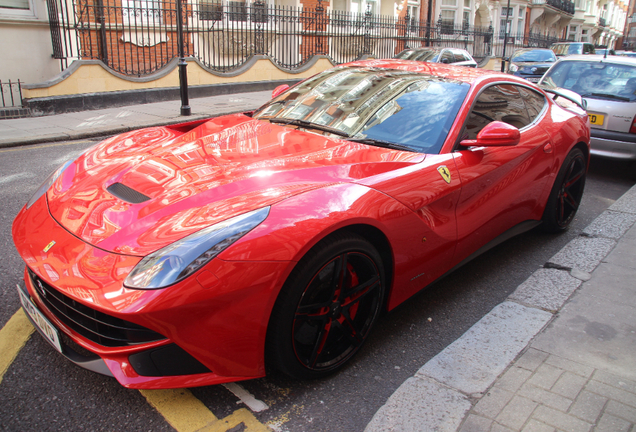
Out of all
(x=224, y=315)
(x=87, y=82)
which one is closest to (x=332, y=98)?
A: (x=224, y=315)

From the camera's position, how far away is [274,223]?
6.93ft

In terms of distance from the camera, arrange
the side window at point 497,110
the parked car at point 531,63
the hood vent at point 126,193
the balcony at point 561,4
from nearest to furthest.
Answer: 1. the hood vent at point 126,193
2. the side window at point 497,110
3. the parked car at point 531,63
4. the balcony at point 561,4

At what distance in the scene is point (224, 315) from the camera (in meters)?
1.98

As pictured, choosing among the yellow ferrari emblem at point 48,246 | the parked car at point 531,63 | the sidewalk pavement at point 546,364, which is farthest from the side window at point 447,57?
the yellow ferrari emblem at point 48,246

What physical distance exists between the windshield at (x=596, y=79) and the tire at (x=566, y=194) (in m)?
2.96

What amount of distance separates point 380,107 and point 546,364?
5.88 ft

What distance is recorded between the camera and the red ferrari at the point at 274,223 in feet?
6.48

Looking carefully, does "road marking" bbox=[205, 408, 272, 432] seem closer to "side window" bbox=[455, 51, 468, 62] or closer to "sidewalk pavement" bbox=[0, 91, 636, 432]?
"sidewalk pavement" bbox=[0, 91, 636, 432]

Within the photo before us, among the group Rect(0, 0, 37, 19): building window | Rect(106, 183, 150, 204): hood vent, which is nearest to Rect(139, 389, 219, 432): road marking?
Rect(106, 183, 150, 204): hood vent

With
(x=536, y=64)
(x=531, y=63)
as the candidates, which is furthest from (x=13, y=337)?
(x=531, y=63)

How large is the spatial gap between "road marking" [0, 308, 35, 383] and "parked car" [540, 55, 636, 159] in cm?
666

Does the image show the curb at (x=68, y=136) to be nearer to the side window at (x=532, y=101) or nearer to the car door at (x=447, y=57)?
the side window at (x=532, y=101)

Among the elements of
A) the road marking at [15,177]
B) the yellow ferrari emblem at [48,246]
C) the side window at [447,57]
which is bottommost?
the road marking at [15,177]

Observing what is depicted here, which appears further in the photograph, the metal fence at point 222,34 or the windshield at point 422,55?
the windshield at point 422,55
